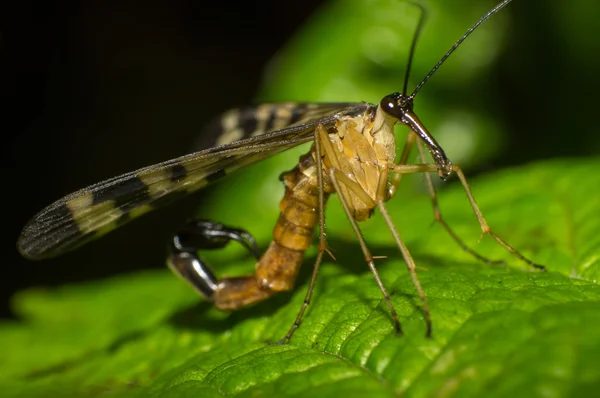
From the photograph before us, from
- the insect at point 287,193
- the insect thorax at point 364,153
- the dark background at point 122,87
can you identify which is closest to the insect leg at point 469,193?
the insect at point 287,193

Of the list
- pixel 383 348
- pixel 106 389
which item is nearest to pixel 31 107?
pixel 106 389

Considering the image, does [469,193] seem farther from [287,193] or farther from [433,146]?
[287,193]

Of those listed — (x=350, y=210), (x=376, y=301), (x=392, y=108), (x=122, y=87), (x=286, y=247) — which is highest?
(x=122, y=87)

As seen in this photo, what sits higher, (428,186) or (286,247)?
(428,186)

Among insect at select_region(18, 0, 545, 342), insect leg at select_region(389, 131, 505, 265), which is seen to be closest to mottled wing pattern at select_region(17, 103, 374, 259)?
insect at select_region(18, 0, 545, 342)

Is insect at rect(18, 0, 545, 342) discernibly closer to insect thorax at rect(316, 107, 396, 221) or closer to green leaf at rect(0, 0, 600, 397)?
insect thorax at rect(316, 107, 396, 221)

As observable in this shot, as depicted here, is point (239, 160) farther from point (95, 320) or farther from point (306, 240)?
point (95, 320)

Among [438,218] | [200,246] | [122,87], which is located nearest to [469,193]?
[438,218]
